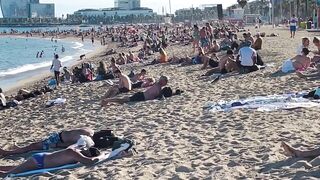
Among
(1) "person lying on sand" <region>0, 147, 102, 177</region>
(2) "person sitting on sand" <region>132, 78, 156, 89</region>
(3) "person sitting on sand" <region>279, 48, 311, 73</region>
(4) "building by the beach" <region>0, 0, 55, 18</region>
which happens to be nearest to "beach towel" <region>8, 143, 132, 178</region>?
(1) "person lying on sand" <region>0, 147, 102, 177</region>

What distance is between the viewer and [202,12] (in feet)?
430

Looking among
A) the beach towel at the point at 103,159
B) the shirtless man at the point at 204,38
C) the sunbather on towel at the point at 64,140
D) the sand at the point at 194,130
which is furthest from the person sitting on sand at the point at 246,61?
the shirtless man at the point at 204,38

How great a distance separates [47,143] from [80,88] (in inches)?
329

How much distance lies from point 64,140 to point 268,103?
3480 mm

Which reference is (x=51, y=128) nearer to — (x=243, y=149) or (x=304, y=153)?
(x=243, y=149)

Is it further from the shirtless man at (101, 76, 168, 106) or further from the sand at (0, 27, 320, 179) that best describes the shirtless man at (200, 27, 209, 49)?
the shirtless man at (101, 76, 168, 106)

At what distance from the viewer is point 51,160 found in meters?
5.83

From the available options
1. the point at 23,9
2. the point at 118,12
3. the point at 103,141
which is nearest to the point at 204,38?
the point at 103,141

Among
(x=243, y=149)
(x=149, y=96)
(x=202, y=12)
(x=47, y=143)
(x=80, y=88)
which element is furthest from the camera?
(x=202, y=12)

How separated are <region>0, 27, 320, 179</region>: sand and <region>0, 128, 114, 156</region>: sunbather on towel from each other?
237 mm

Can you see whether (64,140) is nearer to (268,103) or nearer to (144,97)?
(268,103)

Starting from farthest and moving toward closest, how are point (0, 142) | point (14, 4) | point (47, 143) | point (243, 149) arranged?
point (14, 4) < point (0, 142) < point (47, 143) < point (243, 149)

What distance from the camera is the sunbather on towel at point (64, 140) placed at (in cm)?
657

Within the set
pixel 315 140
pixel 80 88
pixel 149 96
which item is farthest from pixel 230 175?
pixel 80 88
